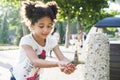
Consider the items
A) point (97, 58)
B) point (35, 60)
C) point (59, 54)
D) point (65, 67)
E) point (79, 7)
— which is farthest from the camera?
point (79, 7)

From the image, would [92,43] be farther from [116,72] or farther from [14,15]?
[14,15]

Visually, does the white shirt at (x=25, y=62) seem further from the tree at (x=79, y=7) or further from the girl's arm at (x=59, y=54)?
the tree at (x=79, y=7)

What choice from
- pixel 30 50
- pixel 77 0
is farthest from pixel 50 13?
pixel 77 0

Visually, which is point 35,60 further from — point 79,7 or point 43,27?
point 79,7

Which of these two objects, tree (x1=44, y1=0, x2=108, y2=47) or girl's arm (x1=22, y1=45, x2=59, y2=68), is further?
tree (x1=44, y1=0, x2=108, y2=47)

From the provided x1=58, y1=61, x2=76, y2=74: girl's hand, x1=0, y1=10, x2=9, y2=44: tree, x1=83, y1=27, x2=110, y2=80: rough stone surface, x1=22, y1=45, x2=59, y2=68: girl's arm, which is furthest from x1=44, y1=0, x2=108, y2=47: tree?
x1=58, y1=61, x2=76, y2=74: girl's hand

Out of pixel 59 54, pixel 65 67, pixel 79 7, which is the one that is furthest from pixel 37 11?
pixel 79 7

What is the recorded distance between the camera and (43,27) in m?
3.21

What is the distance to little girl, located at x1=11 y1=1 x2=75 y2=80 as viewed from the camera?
323 cm

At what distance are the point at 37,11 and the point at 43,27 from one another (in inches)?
7.0

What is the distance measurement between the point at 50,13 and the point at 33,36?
26 centimetres

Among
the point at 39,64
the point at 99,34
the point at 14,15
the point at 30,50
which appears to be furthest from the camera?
the point at 14,15

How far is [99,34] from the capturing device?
8.93m

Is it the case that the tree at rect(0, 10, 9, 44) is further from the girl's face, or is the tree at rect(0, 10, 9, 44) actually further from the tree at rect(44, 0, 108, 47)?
the girl's face
